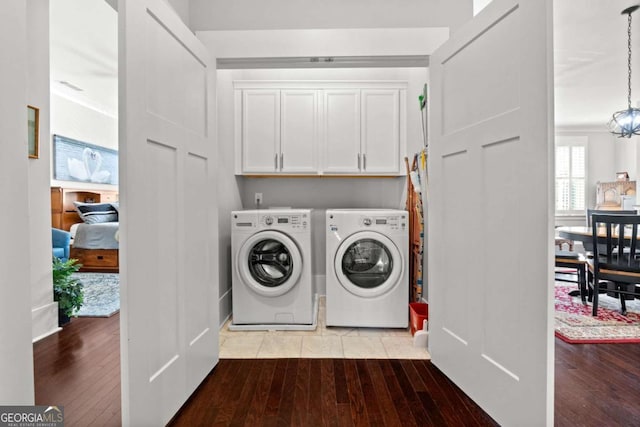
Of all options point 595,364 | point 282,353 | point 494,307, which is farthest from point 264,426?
point 595,364

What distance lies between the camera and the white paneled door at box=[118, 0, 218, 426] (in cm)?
113

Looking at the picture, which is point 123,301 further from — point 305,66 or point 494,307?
point 305,66

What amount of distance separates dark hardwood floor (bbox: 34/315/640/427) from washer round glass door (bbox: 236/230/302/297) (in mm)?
647

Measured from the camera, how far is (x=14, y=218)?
79 centimetres

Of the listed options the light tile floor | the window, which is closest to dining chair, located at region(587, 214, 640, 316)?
the light tile floor

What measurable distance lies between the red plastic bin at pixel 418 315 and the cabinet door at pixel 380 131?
4.13ft

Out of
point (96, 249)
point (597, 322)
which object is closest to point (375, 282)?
point (597, 322)

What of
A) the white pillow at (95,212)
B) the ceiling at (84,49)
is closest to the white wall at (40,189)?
the ceiling at (84,49)

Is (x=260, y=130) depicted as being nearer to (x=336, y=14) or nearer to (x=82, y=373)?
(x=336, y=14)

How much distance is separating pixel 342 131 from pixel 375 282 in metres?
1.45

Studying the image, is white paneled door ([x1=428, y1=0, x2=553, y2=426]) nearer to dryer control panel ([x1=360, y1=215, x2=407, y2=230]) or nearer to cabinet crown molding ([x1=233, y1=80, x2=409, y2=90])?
dryer control panel ([x1=360, y1=215, x2=407, y2=230])

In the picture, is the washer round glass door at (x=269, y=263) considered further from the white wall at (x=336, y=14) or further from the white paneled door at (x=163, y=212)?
the white wall at (x=336, y=14)

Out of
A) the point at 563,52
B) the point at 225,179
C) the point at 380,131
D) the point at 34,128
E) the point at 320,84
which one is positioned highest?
the point at 563,52

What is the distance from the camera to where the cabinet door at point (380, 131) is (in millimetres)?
2980
